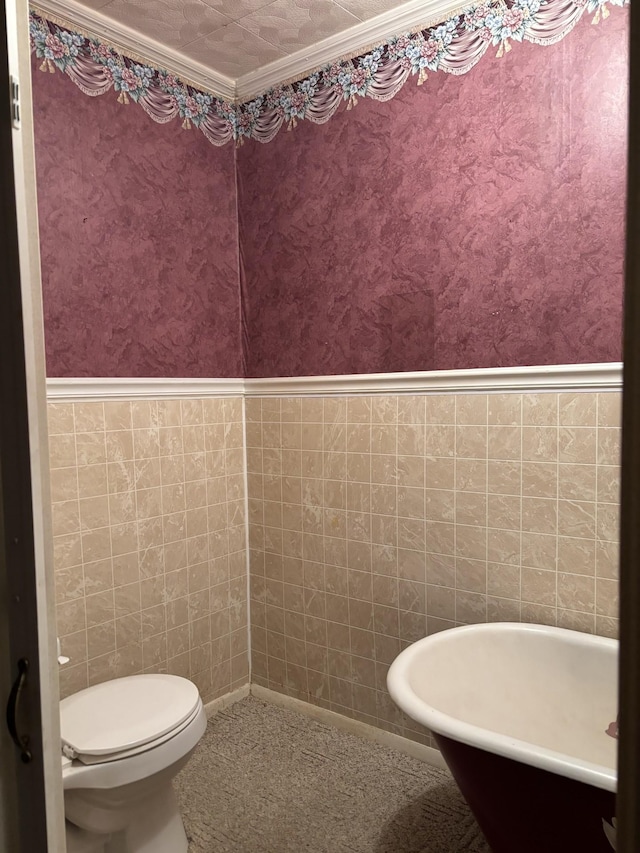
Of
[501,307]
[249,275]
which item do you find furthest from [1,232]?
[249,275]

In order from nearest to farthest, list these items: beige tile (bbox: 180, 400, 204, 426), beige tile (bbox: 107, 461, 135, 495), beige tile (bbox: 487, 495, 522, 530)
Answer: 1. beige tile (bbox: 487, 495, 522, 530)
2. beige tile (bbox: 107, 461, 135, 495)
3. beige tile (bbox: 180, 400, 204, 426)

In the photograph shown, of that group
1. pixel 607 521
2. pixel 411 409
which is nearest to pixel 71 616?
pixel 411 409

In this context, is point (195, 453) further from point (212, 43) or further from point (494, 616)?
point (212, 43)

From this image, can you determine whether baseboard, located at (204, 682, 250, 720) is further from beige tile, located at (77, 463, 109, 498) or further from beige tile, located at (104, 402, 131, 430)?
beige tile, located at (104, 402, 131, 430)

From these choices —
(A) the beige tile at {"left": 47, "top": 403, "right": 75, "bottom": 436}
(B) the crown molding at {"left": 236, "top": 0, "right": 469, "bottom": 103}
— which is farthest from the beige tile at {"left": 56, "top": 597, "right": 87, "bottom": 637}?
(B) the crown molding at {"left": 236, "top": 0, "right": 469, "bottom": 103}

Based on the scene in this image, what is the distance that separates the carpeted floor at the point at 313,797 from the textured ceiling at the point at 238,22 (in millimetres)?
2832

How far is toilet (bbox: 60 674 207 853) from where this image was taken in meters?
1.62

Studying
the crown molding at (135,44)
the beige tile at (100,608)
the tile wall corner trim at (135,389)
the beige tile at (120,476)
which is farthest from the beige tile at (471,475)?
the crown molding at (135,44)

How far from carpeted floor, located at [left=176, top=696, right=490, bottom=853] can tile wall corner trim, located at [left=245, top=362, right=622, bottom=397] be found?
1.44 metres

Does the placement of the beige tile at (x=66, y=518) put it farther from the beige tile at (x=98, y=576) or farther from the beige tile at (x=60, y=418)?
the beige tile at (x=60, y=418)

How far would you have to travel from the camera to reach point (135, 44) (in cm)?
230

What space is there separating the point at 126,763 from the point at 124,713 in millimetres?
187

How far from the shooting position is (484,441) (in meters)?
2.12

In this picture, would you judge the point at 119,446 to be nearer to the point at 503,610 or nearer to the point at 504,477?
the point at 504,477
